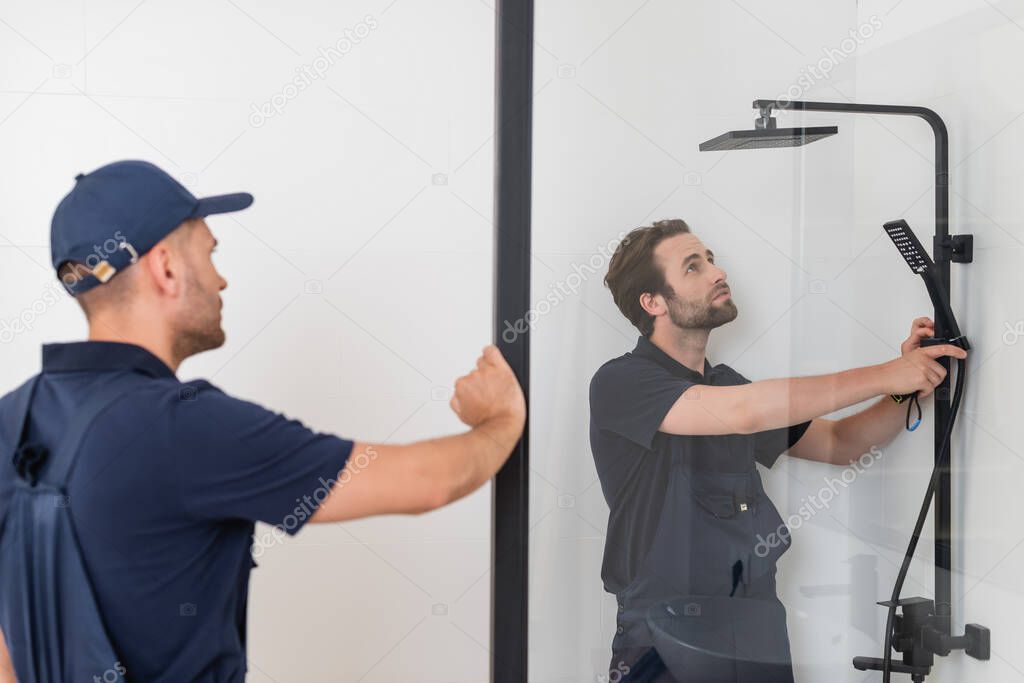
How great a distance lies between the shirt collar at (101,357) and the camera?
0.91 meters

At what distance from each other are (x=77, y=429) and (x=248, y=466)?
0.68ft

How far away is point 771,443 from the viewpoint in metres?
0.98

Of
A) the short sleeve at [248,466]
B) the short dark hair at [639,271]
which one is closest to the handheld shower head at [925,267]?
the short dark hair at [639,271]

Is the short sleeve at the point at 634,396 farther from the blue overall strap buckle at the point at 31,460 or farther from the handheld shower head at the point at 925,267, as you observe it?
the blue overall strap buckle at the point at 31,460

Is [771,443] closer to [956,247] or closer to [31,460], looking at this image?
[956,247]

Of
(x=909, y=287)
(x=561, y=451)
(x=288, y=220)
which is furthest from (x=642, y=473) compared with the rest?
(x=288, y=220)

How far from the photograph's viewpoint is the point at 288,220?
124 centimetres

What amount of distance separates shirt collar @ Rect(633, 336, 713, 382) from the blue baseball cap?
59 centimetres

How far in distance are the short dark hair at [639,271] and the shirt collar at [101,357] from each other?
573mm

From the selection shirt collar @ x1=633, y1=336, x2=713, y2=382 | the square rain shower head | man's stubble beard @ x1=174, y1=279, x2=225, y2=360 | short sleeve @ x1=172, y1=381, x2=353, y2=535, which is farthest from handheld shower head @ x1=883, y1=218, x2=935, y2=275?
man's stubble beard @ x1=174, y1=279, x2=225, y2=360

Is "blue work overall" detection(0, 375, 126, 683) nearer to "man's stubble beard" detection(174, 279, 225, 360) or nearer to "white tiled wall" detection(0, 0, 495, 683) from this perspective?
"man's stubble beard" detection(174, 279, 225, 360)

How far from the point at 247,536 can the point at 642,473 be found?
498mm

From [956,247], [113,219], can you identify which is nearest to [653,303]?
[956,247]

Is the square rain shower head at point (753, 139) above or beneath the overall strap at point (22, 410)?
above
